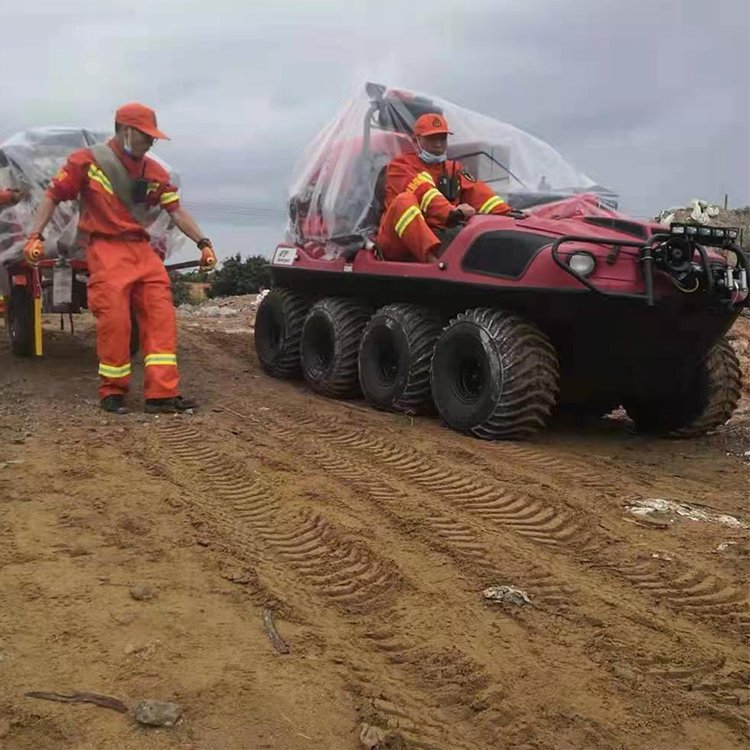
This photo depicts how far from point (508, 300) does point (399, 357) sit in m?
1.12

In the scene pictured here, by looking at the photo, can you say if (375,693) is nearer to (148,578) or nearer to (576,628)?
(576,628)

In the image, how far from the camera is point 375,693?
2.47 metres

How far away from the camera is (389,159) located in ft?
23.8

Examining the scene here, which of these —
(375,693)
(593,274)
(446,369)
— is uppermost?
(593,274)

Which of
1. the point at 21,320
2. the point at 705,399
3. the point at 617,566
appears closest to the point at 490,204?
the point at 705,399

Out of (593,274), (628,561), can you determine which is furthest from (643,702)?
(593,274)

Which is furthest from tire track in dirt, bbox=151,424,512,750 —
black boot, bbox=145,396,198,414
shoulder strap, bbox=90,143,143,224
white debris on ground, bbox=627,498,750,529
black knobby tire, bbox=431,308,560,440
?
shoulder strap, bbox=90,143,143,224

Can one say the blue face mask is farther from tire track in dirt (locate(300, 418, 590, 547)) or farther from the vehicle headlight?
tire track in dirt (locate(300, 418, 590, 547))

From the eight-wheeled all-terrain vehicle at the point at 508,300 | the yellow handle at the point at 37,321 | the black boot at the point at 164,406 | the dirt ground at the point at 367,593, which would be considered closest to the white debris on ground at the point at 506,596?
the dirt ground at the point at 367,593

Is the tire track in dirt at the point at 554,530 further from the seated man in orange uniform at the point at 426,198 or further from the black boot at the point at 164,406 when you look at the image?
the seated man in orange uniform at the point at 426,198

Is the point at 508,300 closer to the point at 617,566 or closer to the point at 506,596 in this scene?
the point at 617,566

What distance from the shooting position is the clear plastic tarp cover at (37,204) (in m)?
7.33

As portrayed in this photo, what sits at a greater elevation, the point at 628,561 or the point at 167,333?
the point at 167,333

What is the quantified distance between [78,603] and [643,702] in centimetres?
172
